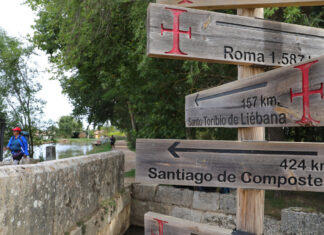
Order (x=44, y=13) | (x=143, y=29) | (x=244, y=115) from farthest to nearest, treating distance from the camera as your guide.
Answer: (x=44, y=13), (x=143, y=29), (x=244, y=115)

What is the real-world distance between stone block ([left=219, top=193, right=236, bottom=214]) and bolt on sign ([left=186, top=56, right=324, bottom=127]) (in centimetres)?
389

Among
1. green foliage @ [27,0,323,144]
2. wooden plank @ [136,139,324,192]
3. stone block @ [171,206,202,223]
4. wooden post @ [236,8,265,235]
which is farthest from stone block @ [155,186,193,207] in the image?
wooden plank @ [136,139,324,192]

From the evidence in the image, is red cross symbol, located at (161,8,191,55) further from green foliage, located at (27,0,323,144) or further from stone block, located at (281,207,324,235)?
green foliage, located at (27,0,323,144)

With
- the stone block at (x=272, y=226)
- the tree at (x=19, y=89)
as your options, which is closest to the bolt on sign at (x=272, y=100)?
the stone block at (x=272, y=226)

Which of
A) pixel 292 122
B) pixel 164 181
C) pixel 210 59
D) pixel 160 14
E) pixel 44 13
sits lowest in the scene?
pixel 164 181

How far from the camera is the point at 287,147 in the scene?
1.60 metres

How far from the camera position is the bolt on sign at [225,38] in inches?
69.8

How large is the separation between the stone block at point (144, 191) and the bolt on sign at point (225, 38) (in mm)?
5270

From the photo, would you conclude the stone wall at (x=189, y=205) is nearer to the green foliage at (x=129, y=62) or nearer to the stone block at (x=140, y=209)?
the stone block at (x=140, y=209)

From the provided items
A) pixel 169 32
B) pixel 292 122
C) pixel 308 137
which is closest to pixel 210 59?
pixel 169 32

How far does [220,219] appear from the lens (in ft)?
18.2

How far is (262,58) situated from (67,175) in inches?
105

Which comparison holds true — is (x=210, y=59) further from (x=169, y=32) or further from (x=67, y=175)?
(x=67, y=175)

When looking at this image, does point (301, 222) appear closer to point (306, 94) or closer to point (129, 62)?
point (306, 94)
